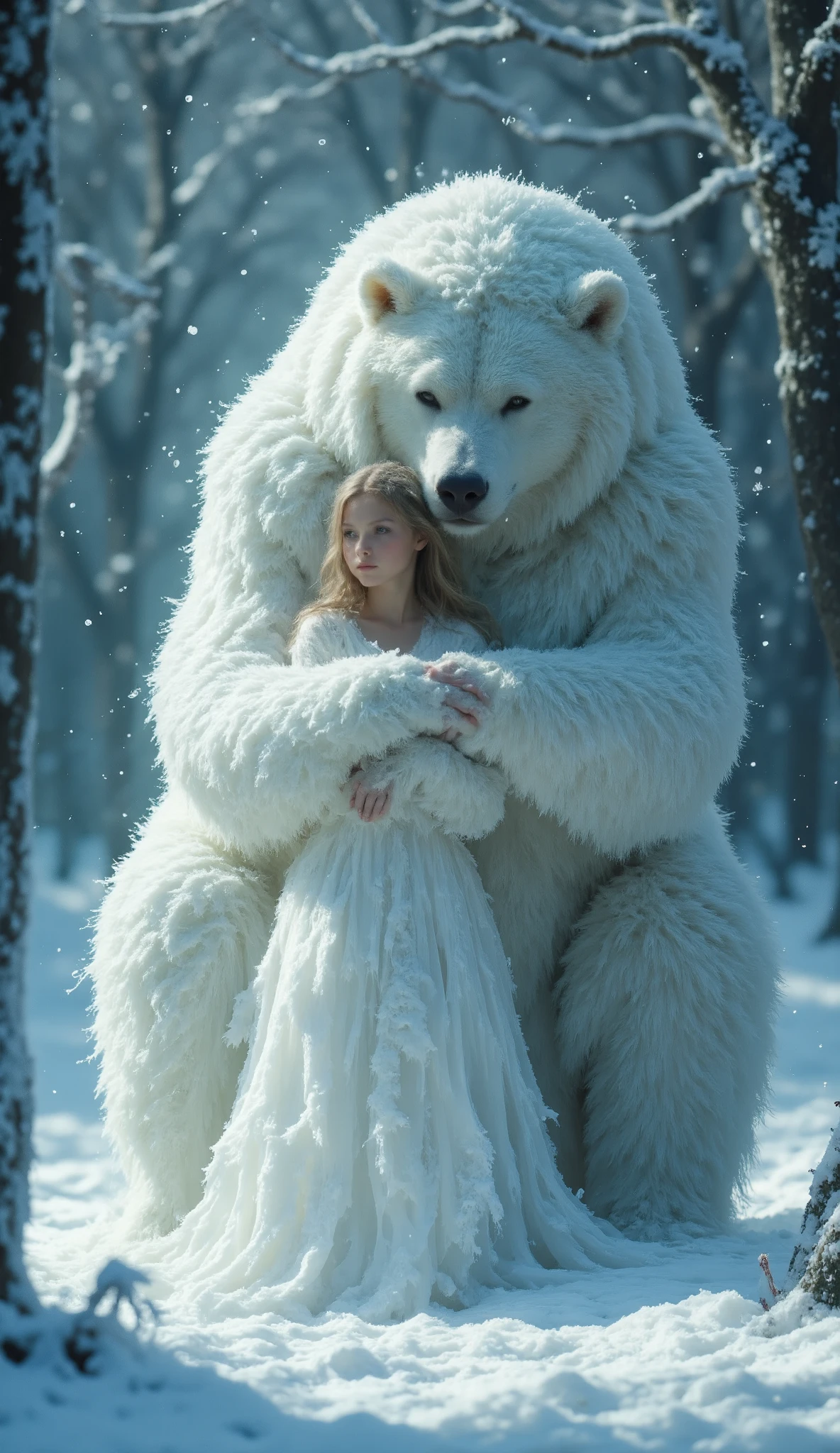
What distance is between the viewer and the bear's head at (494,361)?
2795mm

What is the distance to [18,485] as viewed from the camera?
179 cm

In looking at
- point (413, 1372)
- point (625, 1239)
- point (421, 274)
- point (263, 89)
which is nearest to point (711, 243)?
point (263, 89)

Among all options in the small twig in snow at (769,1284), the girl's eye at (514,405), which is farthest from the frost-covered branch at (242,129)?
the small twig in snow at (769,1284)

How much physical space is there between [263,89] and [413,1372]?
12641 millimetres

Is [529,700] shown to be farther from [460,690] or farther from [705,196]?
[705,196]

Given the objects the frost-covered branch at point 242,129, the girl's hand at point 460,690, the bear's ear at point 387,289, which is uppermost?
the frost-covered branch at point 242,129

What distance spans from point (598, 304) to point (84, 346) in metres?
2.85

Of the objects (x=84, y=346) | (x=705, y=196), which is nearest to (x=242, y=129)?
(x=84, y=346)

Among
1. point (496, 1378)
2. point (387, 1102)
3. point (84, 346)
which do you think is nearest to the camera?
point (496, 1378)

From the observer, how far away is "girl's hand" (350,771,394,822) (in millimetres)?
2623

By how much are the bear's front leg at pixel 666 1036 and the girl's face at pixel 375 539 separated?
78cm

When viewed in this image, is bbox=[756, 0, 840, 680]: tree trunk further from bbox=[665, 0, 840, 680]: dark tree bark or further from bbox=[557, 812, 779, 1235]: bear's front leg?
bbox=[557, 812, 779, 1235]: bear's front leg

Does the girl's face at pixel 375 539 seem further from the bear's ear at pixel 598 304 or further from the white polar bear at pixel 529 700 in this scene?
the bear's ear at pixel 598 304

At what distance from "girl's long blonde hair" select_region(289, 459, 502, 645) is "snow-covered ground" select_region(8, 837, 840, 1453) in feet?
3.79
